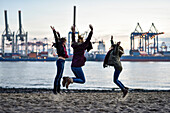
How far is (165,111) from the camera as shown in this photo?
5102mm

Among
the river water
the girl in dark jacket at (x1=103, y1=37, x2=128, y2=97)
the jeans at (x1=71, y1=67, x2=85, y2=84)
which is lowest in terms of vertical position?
the river water

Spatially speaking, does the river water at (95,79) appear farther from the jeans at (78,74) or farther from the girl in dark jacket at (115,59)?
the jeans at (78,74)

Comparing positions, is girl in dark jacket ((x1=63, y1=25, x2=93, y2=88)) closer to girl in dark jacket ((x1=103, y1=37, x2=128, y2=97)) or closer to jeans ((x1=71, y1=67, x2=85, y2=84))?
jeans ((x1=71, y1=67, x2=85, y2=84))

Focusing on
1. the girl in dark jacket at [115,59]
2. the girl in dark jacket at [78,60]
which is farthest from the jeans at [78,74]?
the girl in dark jacket at [115,59]

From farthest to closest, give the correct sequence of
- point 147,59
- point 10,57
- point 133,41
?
point 10,57 → point 147,59 → point 133,41

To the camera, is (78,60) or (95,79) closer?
(78,60)

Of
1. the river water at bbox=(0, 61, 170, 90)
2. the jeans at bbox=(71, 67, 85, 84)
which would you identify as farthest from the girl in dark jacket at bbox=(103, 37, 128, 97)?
the river water at bbox=(0, 61, 170, 90)

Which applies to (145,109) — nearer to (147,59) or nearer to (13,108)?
(13,108)

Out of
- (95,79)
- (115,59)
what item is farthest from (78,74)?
(95,79)

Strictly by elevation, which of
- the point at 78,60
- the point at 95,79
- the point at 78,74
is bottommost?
the point at 95,79

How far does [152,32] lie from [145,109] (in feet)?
390

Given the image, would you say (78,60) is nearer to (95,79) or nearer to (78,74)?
(78,74)

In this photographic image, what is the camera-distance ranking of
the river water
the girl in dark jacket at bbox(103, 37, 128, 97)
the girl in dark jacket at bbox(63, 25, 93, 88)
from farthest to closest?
the river water → the girl in dark jacket at bbox(103, 37, 128, 97) → the girl in dark jacket at bbox(63, 25, 93, 88)

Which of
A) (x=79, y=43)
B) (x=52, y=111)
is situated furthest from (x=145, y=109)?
(x=79, y=43)
